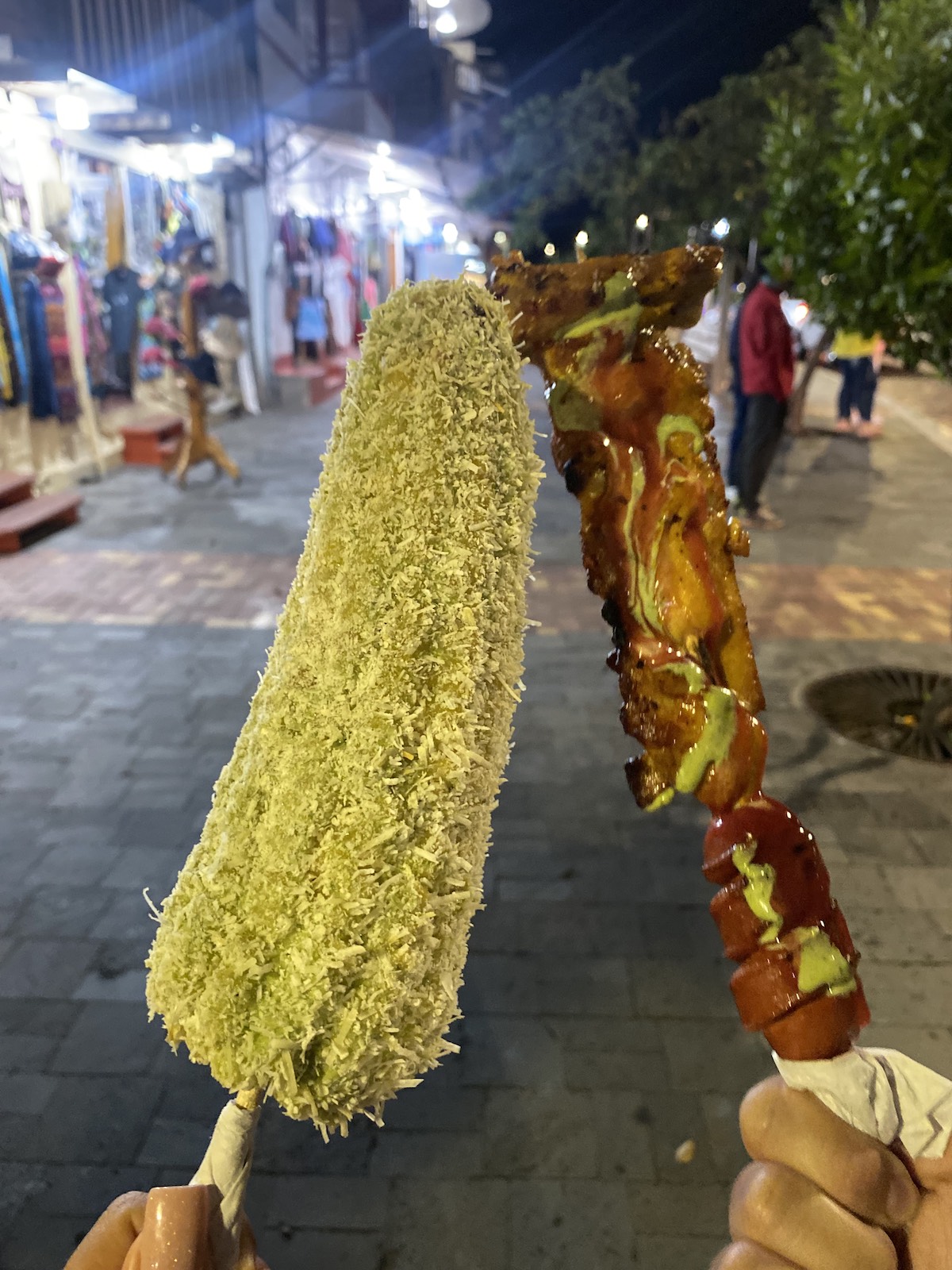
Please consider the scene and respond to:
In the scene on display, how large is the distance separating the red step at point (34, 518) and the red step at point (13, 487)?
39 millimetres

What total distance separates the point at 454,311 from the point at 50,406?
7.70 m

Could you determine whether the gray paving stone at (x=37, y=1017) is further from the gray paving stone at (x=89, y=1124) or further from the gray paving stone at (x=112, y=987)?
the gray paving stone at (x=89, y=1124)

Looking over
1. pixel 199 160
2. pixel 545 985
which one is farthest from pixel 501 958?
pixel 199 160

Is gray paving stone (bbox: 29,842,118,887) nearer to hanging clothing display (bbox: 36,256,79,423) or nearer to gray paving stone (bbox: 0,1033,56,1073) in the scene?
gray paving stone (bbox: 0,1033,56,1073)

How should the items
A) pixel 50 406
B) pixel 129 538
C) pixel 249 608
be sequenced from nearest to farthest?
pixel 249 608 < pixel 129 538 < pixel 50 406

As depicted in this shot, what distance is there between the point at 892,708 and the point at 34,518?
602 cm

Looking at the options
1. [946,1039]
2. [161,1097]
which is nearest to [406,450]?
[161,1097]

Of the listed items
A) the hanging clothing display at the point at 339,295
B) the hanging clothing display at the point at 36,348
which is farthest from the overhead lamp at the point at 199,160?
the hanging clothing display at the point at 339,295

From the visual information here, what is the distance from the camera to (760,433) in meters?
6.89

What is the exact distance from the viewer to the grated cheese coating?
1.10m

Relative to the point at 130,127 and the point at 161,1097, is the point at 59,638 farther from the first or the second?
the point at 130,127

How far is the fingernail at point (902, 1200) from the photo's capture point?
3.76 feet

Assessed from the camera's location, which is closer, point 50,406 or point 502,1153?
point 502,1153

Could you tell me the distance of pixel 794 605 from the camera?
559 centimetres
